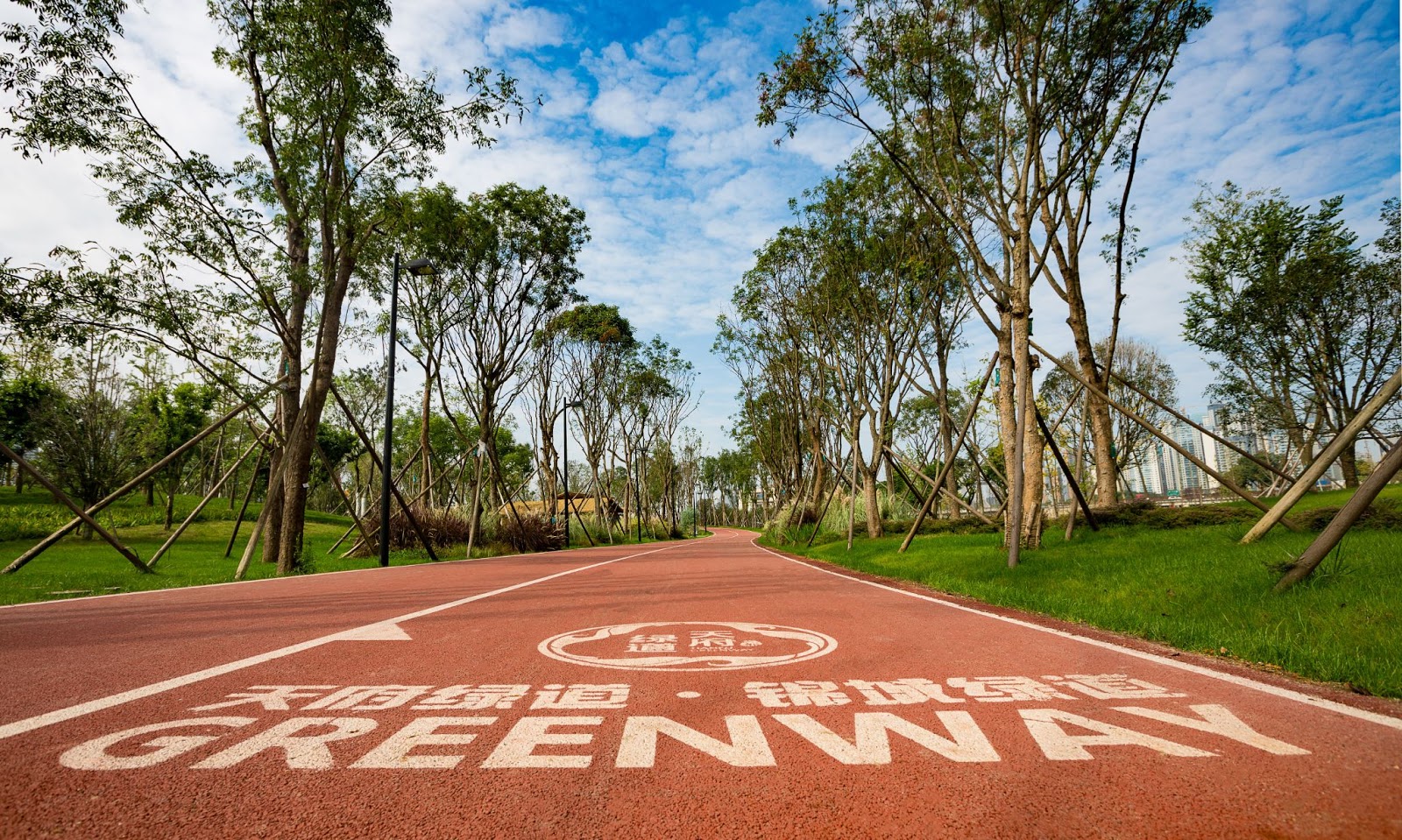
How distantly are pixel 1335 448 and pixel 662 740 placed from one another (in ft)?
22.9

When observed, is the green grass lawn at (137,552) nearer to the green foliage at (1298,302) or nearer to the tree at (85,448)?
the tree at (85,448)

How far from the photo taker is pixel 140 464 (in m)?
24.5

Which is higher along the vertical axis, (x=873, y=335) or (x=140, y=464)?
(x=873, y=335)

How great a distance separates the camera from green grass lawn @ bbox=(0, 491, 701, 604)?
8522 mm

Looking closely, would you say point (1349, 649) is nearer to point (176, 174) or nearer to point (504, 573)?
point (504, 573)

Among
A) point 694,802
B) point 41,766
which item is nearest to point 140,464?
point 41,766

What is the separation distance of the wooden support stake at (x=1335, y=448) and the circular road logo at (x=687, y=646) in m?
4.97

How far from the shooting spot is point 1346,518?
190 inches

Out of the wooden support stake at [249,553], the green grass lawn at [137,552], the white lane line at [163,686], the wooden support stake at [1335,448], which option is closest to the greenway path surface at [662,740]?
the white lane line at [163,686]

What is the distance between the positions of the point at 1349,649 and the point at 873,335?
17755 millimetres

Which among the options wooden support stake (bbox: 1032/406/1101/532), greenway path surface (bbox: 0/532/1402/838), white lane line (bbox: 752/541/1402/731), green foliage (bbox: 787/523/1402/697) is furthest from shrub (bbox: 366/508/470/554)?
white lane line (bbox: 752/541/1402/731)

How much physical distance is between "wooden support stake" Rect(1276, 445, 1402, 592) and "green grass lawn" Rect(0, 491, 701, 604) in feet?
38.9

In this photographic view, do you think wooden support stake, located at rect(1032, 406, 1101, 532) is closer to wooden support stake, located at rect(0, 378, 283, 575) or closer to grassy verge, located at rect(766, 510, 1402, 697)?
grassy verge, located at rect(766, 510, 1402, 697)

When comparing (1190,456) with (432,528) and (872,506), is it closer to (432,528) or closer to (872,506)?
(872,506)
